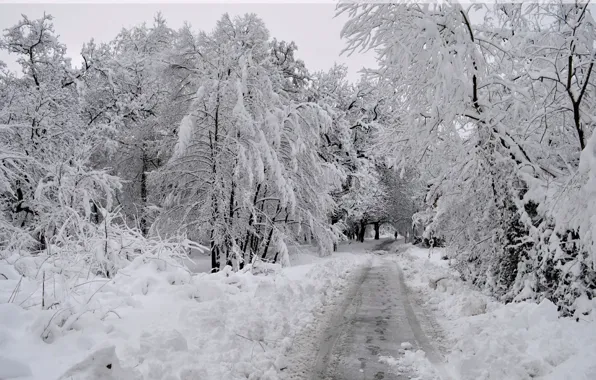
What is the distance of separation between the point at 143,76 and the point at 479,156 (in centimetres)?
2066

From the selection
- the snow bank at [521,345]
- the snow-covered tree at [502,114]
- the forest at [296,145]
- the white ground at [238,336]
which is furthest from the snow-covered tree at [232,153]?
the snow bank at [521,345]

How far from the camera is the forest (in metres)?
6.52

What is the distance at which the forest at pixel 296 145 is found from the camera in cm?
652

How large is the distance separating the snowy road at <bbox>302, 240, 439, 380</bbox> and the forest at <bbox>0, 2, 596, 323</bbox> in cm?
235

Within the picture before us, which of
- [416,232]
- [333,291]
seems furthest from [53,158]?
[416,232]

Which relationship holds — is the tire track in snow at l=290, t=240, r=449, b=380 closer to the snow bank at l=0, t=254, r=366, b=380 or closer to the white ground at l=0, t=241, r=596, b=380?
the white ground at l=0, t=241, r=596, b=380

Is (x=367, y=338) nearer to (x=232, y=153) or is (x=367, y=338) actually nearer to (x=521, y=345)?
(x=521, y=345)

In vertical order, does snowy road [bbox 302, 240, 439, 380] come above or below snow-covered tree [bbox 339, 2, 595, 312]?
below

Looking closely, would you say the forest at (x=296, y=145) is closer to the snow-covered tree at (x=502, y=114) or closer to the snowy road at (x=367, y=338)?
the snow-covered tree at (x=502, y=114)

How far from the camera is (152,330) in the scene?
482cm

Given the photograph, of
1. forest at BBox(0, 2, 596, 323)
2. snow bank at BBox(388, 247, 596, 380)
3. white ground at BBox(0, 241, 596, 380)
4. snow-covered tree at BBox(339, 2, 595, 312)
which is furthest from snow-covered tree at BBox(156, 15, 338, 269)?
snow bank at BBox(388, 247, 596, 380)

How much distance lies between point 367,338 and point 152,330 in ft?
11.4

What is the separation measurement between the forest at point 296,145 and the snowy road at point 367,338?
2.35 meters

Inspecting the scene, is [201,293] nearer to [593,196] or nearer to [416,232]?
[593,196]
